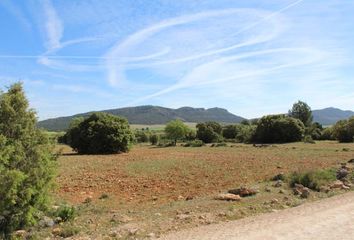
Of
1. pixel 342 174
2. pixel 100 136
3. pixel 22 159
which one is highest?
pixel 100 136

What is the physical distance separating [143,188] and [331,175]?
8.61m

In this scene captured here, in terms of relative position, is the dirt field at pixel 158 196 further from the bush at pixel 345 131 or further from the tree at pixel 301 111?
the tree at pixel 301 111

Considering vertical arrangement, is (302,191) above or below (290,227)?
above

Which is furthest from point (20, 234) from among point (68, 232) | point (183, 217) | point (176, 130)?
point (176, 130)

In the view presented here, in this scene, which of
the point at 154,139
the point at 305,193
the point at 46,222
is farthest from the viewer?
the point at 154,139

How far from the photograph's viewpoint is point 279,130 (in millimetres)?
68938

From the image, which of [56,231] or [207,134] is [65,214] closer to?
[56,231]

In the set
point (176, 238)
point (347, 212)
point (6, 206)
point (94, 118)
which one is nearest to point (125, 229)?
point (176, 238)

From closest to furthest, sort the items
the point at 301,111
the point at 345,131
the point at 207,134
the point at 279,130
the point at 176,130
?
1. the point at 345,131
2. the point at 279,130
3. the point at 176,130
4. the point at 207,134
5. the point at 301,111

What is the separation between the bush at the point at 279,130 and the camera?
68.2 meters

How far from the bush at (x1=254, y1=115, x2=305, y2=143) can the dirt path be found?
57.3 meters

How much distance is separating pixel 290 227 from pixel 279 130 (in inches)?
2384

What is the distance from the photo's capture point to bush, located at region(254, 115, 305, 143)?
68250 millimetres

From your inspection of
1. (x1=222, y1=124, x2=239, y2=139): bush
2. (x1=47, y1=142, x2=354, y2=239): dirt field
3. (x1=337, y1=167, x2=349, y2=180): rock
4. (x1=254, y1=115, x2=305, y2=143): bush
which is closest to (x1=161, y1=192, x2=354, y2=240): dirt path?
(x1=47, y1=142, x2=354, y2=239): dirt field
